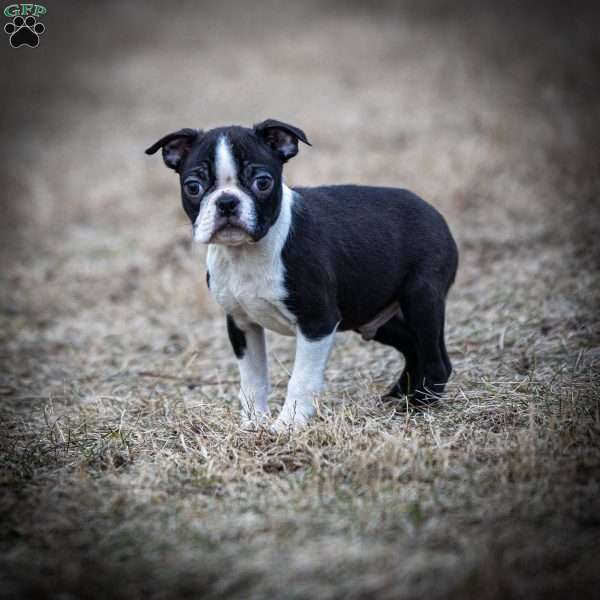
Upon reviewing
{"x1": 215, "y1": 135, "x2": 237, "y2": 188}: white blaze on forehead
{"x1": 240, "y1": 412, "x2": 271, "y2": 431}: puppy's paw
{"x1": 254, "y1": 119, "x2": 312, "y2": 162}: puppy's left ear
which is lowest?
{"x1": 240, "y1": 412, "x2": 271, "y2": 431}: puppy's paw

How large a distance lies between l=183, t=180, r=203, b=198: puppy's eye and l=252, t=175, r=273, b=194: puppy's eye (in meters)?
0.33

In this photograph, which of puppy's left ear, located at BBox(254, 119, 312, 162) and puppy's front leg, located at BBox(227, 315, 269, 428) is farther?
puppy's front leg, located at BBox(227, 315, 269, 428)

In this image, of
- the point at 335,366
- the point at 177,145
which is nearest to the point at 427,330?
the point at 335,366

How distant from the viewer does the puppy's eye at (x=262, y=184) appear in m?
4.65

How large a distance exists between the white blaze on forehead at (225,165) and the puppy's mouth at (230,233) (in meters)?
0.26

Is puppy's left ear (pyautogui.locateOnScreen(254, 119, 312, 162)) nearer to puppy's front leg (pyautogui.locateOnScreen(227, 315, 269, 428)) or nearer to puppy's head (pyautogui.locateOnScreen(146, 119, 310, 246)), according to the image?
puppy's head (pyautogui.locateOnScreen(146, 119, 310, 246))

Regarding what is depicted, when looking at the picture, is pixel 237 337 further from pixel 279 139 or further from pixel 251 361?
pixel 279 139

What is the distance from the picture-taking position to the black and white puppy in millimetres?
4652

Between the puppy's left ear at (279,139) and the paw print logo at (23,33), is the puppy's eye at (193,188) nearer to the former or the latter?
the puppy's left ear at (279,139)

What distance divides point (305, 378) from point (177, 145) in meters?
1.68

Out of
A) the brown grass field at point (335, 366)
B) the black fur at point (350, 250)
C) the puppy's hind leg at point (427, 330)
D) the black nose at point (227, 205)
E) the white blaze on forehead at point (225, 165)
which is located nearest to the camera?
the brown grass field at point (335, 366)

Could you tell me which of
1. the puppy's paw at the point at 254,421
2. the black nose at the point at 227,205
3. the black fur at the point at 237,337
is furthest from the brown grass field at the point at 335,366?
the black nose at the point at 227,205

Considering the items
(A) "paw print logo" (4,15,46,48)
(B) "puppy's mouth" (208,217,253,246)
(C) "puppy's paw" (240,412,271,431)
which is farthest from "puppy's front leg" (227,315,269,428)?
(A) "paw print logo" (4,15,46,48)

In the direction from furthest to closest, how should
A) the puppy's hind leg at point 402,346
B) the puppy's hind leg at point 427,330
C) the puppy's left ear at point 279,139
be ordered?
1. the puppy's hind leg at point 402,346
2. the puppy's hind leg at point 427,330
3. the puppy's left ear at point 279,139
